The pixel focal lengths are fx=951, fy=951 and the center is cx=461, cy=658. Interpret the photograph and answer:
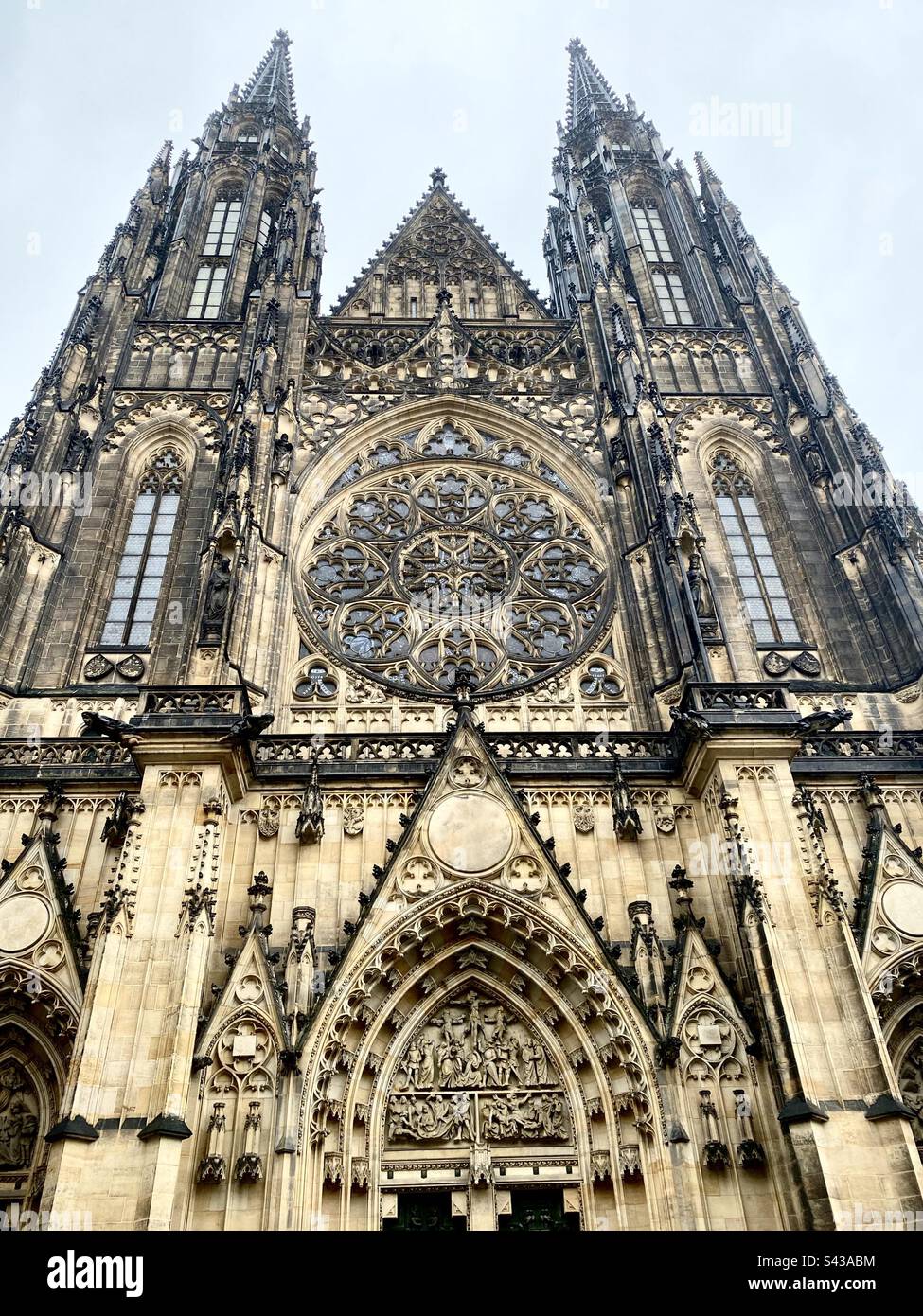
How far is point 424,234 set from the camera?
22266 mm

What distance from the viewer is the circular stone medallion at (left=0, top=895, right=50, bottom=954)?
36.4 ft

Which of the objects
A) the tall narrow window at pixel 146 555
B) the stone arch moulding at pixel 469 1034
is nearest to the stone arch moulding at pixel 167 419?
the tall narrow window at pixel 146 555

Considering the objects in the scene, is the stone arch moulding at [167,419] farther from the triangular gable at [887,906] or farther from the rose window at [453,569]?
the triangular gable at [887,906]

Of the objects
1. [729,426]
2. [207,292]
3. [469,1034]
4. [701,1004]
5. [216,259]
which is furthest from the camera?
[216,259]

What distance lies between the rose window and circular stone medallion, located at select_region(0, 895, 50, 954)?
5488mm

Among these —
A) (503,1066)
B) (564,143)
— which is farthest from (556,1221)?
(564,143)

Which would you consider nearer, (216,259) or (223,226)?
(216,259)

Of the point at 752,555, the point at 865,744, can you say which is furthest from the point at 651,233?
the point at 865,744

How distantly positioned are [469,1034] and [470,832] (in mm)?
2385

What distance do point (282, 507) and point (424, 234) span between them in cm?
989

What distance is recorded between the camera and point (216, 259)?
21766 millimetres

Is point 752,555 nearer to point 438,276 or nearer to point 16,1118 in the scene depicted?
point 438,276

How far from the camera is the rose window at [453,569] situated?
590 inches

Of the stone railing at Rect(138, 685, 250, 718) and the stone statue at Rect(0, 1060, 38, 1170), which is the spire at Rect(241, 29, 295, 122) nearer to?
the stone railing at Rect(138, 685, 250, 718)
